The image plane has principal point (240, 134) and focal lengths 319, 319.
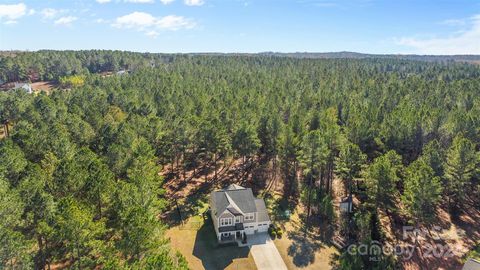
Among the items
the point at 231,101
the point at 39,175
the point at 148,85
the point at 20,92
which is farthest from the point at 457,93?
the point at 20,92

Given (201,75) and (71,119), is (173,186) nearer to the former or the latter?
(71,119)

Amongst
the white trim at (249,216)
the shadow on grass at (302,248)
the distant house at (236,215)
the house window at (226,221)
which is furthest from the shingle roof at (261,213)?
the shadow on grass at (302,248)

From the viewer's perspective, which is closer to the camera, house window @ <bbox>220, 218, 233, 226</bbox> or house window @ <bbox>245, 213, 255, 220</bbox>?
house window @ <bbox>220, 218, 233, 226</bbox>

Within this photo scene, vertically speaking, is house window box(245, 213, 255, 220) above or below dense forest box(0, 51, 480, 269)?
below

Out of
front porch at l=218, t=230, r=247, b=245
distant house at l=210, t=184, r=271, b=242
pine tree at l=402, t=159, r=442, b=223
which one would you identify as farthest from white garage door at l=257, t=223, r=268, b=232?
pine tree at l=402, t=159, r=442, b=223

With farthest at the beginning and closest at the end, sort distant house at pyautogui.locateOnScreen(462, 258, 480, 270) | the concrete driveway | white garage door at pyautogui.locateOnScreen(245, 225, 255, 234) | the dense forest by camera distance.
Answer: white garage door at pyautogui.locateOnScreen(245, 225, 255, 234)
the concrete driveway
the dense forest
distant house at pyautogui.locateOnScreen(462, 258, 480, 270)

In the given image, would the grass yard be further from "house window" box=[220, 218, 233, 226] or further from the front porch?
"house window" box=[220, 218, 233, 226]

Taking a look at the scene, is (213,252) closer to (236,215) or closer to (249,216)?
(236,215)

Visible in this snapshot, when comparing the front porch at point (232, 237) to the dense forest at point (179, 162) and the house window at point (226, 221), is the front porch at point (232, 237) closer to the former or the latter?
the house window at point (226, 221)
